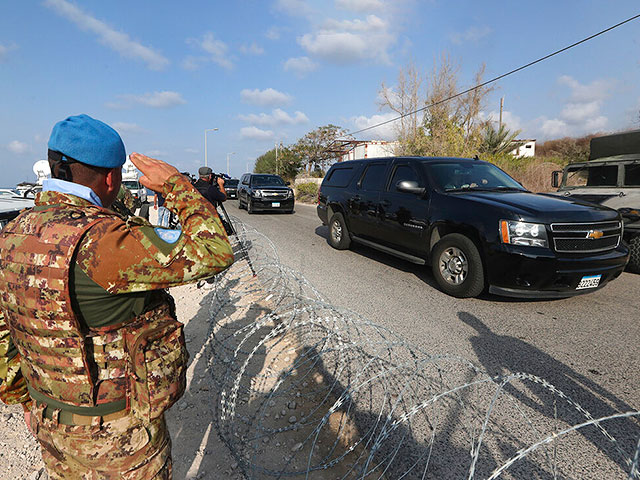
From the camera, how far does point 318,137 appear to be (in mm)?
43531

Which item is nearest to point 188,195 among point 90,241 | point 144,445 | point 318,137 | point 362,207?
point 90,241

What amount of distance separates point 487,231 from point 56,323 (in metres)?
4.28

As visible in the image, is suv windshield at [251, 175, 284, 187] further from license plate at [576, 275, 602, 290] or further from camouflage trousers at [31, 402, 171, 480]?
camouflage trousers at [31, 402, 171, 480]

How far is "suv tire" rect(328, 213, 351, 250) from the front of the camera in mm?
7695

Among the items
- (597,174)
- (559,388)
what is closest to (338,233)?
(597,174)

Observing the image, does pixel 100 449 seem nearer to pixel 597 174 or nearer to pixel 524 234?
pixel 524 234

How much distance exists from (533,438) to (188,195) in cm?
244

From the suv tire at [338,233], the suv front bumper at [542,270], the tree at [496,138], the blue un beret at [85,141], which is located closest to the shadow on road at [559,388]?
the suv front bumper at [542,270]

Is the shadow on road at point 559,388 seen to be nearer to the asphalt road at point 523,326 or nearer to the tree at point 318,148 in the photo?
the asphalt road at point 523,326

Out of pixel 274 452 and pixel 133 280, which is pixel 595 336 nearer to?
pixel 274 452

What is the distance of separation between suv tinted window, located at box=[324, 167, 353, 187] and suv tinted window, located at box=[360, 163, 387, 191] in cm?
54

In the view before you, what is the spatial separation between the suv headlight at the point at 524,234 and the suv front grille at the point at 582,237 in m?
0.12

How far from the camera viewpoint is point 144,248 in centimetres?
118

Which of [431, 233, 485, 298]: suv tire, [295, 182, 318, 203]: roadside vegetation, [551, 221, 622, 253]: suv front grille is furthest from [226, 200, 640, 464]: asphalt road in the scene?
[295, 182, 318, 203]: roadside vegetation
